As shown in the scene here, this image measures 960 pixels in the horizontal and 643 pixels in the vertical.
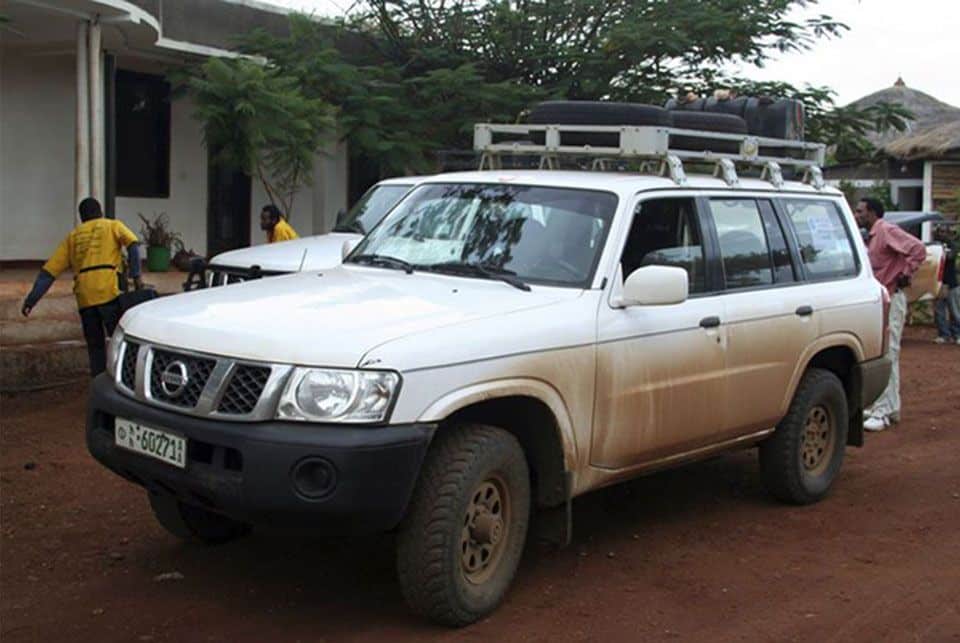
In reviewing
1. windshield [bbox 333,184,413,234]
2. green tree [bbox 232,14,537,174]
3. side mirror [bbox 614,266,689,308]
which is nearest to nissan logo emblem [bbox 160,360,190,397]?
side mirror [bbox 614,266,689,308]

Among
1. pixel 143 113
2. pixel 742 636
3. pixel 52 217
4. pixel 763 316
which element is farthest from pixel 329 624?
A: pixel 143 113

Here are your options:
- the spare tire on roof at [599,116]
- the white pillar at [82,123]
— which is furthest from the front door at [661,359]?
the white pillar at [82,123]

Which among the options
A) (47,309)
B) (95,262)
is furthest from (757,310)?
(47,309)

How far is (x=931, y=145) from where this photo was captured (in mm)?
22609

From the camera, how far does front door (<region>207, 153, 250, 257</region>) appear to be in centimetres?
1664

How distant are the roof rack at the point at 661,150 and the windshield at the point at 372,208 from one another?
12.0ft

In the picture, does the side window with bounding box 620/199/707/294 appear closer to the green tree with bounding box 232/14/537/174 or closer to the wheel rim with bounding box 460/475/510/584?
the wheel rim with bounding box 460/475/510/584

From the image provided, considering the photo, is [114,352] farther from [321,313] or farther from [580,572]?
[580,572]

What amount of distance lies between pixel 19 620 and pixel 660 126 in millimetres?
3861

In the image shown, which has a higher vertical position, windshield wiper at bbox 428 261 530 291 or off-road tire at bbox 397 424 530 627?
windshield wiper at bbox 428 261 530 291

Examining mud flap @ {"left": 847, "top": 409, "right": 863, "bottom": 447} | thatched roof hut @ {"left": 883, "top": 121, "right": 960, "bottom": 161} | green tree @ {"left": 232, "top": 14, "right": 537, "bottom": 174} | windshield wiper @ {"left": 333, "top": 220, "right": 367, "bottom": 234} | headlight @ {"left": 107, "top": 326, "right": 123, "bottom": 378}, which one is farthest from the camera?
thatched roof hut @ {"left": 883, "top": 121, "right": 960, "bottom": 161}

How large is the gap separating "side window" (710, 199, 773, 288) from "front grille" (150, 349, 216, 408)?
2.89 meters

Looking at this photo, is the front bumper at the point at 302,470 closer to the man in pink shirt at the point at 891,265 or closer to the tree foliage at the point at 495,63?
the man in pink shirt at the point at 891,265

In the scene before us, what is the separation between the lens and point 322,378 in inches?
167
